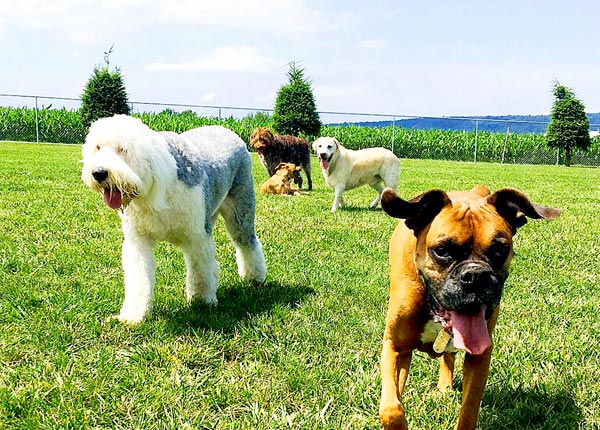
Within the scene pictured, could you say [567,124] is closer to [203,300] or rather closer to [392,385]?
[203,300]

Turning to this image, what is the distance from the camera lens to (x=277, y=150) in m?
14.3

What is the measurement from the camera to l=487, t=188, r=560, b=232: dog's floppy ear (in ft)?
9.17

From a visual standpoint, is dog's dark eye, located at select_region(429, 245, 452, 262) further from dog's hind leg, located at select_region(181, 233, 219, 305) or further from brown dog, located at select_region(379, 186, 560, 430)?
dog's hind leg, located at select_region(181, 233, 219, 305)

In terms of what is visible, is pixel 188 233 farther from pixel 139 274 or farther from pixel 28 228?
pixel 28 228

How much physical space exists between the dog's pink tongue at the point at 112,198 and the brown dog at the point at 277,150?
9604mm

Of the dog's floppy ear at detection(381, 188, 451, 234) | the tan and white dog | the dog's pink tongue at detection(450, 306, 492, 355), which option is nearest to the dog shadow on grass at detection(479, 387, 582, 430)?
the dog's pink tongue at detection(450, 306, 492, 355)

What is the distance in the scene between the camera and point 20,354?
11.8 feet

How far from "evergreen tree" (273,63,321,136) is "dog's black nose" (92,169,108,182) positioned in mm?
22228

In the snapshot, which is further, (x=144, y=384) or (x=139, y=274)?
(x=139, y=274)

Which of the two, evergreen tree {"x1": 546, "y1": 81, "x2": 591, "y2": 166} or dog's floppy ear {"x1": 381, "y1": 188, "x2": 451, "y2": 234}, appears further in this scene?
evergreen tree {"x1": 546, "y1": 81, "x2": 591, "y2": 166}

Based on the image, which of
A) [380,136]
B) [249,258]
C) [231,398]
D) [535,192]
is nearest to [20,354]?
[231,398]

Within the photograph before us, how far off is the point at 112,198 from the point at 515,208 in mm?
2603

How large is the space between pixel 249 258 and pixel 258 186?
27.3ft

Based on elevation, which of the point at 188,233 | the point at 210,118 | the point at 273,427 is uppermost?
the point at 210,118
